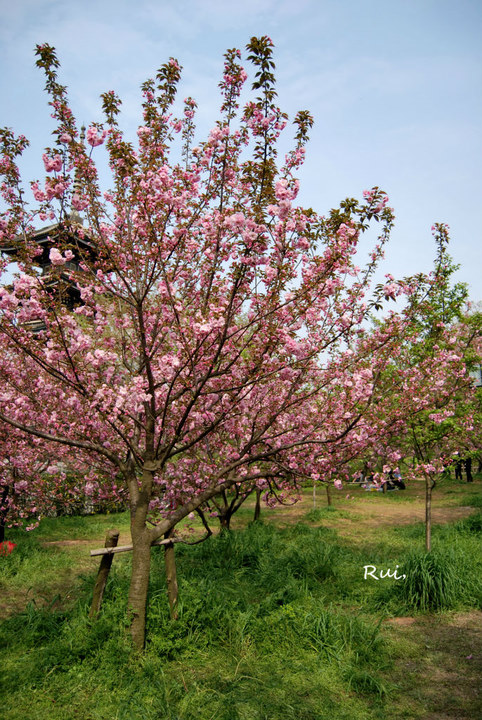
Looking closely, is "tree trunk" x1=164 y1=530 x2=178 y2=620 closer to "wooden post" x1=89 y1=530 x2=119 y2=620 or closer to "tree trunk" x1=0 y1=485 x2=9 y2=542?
"wooden post" x1=89 y1=530 x2=119 y2=620

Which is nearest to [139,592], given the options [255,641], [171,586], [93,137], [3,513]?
[171,586]

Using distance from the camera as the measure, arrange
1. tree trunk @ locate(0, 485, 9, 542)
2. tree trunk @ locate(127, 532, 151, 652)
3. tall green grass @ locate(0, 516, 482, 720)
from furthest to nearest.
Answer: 1. tree trunk @ locate(0, 485, 9, 542)
2. tree trunk @ locate(127, 532, 151, 652)
3. tall green grass @ locate(0, 516, 482, 720)

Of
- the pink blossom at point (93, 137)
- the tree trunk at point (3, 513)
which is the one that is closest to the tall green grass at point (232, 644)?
the tree trunk at point (3, 513)

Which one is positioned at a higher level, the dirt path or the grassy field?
the grassy field

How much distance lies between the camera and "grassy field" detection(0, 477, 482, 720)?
446cm

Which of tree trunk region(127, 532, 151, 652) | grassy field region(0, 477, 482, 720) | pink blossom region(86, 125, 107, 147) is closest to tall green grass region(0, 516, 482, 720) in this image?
grassy field region(0, 477, 482, 720)

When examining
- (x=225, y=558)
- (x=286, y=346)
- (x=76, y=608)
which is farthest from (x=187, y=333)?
(x=225, y=558)

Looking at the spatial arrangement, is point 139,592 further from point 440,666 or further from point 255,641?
point 440,666


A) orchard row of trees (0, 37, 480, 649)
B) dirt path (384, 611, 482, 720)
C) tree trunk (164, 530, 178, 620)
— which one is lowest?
dirt path (384, 611, 482, 720)

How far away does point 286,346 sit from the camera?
5398mm

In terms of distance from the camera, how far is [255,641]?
567 centimetres

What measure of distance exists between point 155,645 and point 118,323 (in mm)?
4018

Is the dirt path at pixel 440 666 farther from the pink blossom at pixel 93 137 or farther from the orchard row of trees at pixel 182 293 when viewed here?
the pink blossom at pixel 93 137

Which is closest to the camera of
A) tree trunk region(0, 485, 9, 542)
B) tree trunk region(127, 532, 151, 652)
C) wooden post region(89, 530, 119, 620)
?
tree trunk region(127, 532, 151, 652)
